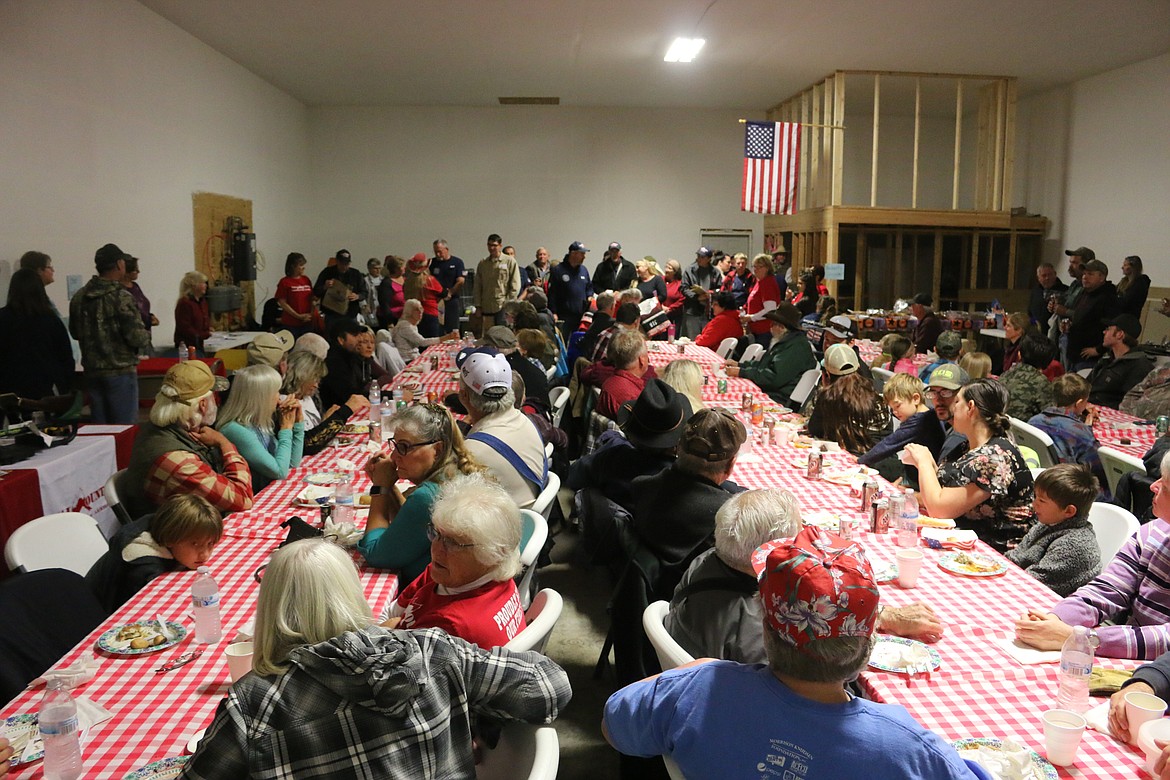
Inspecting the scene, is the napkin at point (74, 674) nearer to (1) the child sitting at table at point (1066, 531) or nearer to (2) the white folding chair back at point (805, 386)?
(1) the child sitting at table at point (1066, 531)

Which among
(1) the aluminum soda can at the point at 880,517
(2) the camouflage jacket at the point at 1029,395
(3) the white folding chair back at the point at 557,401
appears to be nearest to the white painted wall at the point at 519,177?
(3) the white folding chair back at the point at 557,401

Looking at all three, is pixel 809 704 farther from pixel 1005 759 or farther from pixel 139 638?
pixel 139 638

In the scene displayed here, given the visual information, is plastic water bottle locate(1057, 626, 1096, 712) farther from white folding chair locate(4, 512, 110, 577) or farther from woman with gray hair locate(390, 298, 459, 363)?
woman with gray hair locate(390, 298, 459, 363)

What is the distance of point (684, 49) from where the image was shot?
12281 millimetres

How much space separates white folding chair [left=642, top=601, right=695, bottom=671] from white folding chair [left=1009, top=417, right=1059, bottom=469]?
3025 millimetres

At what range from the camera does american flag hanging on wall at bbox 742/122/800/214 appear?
1244 cm

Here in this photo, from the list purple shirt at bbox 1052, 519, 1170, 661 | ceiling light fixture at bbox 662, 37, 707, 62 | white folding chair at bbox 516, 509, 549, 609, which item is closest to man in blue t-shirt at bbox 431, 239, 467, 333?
ceiling light fixture at bbox 662, 37, 707, 62

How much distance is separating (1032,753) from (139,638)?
7.68 ft

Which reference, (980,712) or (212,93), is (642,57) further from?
(980,712)

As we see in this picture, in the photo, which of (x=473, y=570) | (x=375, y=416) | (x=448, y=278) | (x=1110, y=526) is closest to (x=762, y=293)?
(x=448, y=278)

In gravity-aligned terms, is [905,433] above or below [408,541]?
above

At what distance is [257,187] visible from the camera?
A: 14180 millimetres

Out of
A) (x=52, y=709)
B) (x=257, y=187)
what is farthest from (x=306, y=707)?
(x=257, y=187)

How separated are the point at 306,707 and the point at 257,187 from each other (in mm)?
14077
